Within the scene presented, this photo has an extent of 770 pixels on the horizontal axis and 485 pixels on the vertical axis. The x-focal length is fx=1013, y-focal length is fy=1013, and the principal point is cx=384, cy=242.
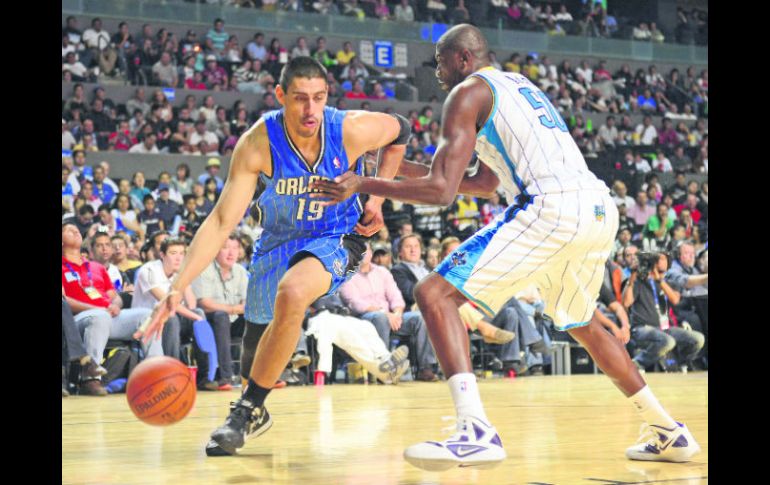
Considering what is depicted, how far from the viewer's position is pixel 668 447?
4.48m

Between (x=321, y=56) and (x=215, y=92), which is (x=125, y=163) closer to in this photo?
(x=215, y=92)

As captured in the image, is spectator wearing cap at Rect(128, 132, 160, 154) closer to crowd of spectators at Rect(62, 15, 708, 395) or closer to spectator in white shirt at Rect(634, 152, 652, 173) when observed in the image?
crowd of spectators at Rect(62, 15, 708, 395)

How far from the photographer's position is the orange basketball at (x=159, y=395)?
177 inches

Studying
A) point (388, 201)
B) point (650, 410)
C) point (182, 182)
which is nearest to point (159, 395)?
point (650, 410)

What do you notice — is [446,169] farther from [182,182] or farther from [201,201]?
[182,182]

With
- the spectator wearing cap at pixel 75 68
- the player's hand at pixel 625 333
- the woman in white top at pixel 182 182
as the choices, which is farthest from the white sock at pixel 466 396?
the spectator wearing cap at pixel 75 68

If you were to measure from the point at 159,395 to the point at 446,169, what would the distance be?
1.64m

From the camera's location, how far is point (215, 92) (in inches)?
731

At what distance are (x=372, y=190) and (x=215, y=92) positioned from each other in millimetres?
15055

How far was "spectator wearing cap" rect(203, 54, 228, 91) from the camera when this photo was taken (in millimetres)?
18891

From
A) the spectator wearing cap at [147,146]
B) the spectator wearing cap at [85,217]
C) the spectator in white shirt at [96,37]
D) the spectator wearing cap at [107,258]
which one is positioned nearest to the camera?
the spectator wearing cap at [107,258]

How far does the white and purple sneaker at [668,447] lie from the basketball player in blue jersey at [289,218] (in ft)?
5.41

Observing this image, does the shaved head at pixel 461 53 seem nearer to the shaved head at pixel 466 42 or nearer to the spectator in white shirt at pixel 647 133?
the shaved head at pixel 466 42

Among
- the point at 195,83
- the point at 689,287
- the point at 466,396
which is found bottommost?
the point at 689,287
